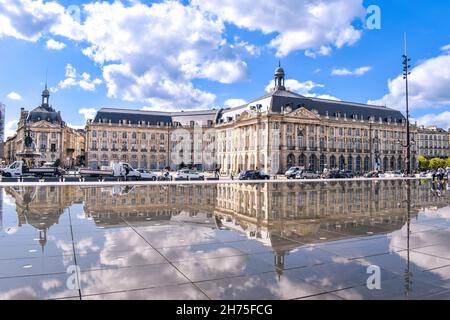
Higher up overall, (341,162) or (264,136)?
(264,136)

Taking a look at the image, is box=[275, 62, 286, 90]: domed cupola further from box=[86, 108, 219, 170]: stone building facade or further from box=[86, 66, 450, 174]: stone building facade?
box=[86, 108, 219, 170]: stone building facade

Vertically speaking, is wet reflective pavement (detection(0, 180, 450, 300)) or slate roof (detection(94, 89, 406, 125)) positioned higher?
slate roof (detection(94, 89, 406, 125))

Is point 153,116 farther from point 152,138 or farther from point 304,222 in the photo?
point 304,222

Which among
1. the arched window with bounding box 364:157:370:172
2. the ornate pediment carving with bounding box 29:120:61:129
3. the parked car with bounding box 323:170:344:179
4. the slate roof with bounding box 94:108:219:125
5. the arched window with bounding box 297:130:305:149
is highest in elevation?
the slate roof with bounding box 94:108:219:125

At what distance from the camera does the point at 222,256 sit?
22.4 ft

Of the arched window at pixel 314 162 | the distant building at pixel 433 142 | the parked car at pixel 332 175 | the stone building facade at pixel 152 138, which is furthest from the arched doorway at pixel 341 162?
the distant building at pixel 433 142

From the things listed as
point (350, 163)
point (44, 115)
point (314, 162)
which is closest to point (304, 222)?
point (314, 162)

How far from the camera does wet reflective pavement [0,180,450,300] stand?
5004 mm

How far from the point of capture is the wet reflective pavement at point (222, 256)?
16.4ft

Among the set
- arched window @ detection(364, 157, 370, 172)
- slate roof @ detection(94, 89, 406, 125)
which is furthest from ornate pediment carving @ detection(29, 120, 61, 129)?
arched window @ detection(364, 157, 370, 172)

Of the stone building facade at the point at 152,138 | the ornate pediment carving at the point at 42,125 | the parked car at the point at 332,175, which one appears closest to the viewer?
the parked car at the point at 332,175

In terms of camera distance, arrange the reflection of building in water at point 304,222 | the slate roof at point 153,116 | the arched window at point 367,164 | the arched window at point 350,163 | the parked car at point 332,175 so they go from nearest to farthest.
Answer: the reflection of building in water at point 304,222 < the parked car at point 332,175 < the arched window at point 350,163 < the arched window at point 367,164 < the slate roof at point 153,116

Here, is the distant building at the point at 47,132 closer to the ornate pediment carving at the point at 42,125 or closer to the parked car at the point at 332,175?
the ornate pediment carving at the point at 42,125
